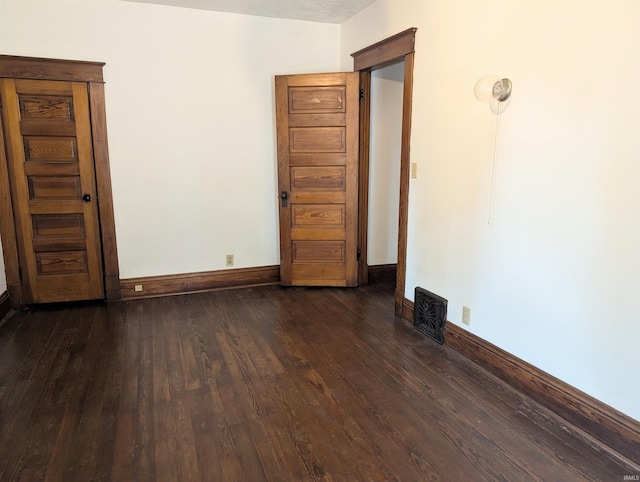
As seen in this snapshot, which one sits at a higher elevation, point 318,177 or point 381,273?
point 318,177

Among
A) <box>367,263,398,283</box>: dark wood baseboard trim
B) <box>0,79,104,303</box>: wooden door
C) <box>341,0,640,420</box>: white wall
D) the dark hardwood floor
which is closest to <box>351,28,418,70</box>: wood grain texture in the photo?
<box>341,0,640,420</box>: white wall

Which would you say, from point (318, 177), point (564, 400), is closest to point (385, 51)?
point (318, 177)

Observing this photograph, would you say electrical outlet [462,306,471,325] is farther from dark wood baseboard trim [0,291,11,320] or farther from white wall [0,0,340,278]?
dark wood baseboard trim [0,291,11,320]

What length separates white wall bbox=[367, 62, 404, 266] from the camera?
4516 mm

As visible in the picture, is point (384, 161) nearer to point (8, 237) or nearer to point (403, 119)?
point (403, 119)

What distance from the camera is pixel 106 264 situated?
413cm

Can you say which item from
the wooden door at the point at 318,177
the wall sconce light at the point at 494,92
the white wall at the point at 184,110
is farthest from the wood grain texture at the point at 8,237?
the wall sconce light at the point at 494,92

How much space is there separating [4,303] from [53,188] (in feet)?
3.54

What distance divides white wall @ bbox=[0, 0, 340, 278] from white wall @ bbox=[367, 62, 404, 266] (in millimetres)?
611

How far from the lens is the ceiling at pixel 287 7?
12.7ft

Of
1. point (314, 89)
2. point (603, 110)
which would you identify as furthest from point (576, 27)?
point (314, 89)

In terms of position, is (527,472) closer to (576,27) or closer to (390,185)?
(576,27)

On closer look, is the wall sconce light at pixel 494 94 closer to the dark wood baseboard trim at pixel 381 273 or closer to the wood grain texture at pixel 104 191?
the dark wood baseboard trim at pixel 381 273

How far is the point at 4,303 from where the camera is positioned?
3760mm
